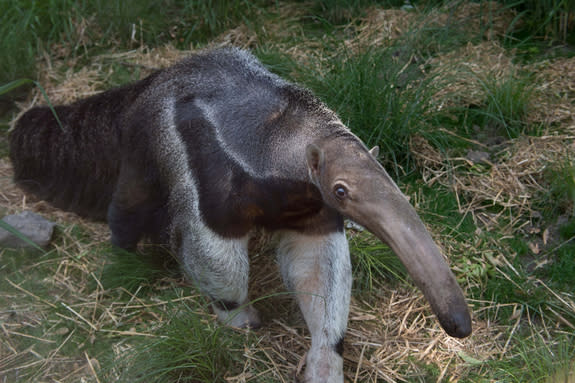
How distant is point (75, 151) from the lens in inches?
180

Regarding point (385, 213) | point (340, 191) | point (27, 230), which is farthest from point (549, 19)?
point (27, 230)

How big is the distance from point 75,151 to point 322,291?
219 centimetres

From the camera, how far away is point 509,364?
363 cm

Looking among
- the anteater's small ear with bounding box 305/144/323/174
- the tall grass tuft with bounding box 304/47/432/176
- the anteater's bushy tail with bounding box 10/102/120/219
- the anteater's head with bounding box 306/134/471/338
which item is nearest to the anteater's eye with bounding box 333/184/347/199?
the anteater's head with bounding box 306/134/471/338

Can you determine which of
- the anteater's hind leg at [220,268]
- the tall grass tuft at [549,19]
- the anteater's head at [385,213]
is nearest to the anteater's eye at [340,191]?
the anteater's head at [385,213]

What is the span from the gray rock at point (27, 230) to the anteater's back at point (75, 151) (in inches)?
13.1

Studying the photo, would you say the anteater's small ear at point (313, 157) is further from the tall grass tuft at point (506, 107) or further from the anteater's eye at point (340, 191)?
the tall grass tuft at point (506, 107)

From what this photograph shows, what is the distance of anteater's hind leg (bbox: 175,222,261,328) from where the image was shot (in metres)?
3.47

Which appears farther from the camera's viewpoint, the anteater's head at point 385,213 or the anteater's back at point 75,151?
the anteater's back at point 75,151

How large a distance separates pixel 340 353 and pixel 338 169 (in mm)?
1148

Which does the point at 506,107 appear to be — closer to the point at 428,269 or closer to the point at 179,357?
the point at 428,269

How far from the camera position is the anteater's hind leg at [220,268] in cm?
347

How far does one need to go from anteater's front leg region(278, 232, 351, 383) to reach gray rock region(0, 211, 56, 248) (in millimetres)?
1865

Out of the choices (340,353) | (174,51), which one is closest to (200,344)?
(340,353)
